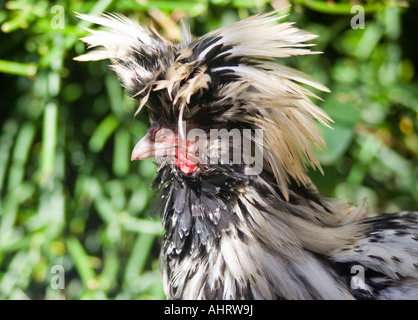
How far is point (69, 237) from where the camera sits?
1.61 m

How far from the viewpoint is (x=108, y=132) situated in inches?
63.6

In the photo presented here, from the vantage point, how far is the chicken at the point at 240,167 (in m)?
0.79

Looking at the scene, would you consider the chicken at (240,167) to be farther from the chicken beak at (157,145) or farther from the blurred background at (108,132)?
the blurred background at (108,132)

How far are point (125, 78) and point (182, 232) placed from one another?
0.35 meters

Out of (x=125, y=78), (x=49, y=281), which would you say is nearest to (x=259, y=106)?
(x=125, y=78)

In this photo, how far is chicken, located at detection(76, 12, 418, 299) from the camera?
789 mm

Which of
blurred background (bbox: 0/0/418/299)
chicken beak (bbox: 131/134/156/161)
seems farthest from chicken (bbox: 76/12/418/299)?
blurred background (bbox: 0/0/418/299)

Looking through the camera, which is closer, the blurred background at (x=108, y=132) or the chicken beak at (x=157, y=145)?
the chicken beak at (x=157, y=145)

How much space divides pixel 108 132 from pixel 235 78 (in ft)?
3.11

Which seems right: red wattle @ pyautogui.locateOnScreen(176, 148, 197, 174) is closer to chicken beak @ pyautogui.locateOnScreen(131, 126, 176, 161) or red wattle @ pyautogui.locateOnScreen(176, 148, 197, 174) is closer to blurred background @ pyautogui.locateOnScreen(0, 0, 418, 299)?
chicken beak @ pyautogui.locateOnScreen(131, 126, 176, 161)

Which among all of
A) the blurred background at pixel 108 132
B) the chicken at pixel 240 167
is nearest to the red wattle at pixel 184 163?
the chicken at pixel 240 167

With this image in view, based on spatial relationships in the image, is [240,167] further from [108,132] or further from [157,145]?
[108,132]

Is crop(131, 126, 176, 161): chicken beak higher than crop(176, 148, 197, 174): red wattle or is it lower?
higher
